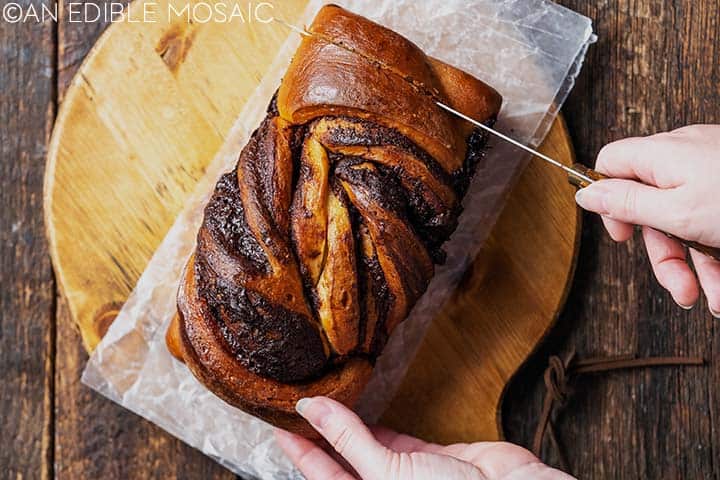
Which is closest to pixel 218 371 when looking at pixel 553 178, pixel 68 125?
pixel 68 125

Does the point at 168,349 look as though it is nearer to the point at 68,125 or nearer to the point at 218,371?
the point at 218,371

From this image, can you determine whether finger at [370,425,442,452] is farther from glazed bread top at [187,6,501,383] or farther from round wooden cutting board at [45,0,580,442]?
glazed bread top at [187,6,501,383]

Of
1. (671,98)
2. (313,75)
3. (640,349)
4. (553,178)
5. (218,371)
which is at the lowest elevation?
(640,349)

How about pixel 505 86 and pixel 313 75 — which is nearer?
pixel 313 75

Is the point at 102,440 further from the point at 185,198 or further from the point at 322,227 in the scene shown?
the point at 322,227

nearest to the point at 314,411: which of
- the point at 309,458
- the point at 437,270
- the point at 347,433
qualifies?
the point at 347,433

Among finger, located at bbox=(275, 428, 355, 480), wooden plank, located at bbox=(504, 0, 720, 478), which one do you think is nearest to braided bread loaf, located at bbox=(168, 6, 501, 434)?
finger, located at bbox=(275, 428, 355, 480)

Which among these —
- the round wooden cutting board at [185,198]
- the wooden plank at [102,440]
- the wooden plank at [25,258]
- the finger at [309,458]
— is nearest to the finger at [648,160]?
the round wooden cutting board at [185,198]
